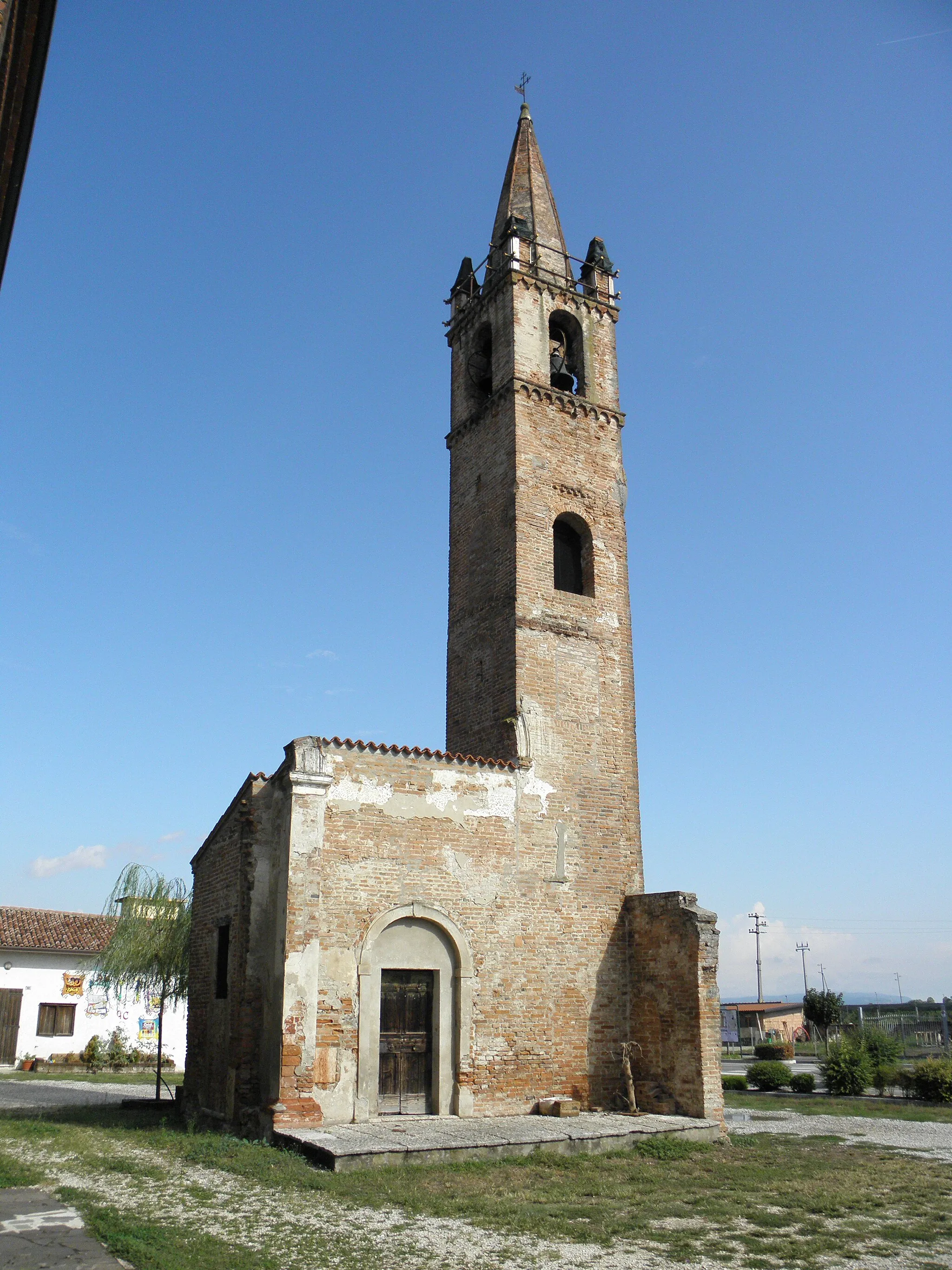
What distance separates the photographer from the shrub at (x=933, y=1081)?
20.1 m

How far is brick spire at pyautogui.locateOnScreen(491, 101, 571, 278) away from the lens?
20.8m

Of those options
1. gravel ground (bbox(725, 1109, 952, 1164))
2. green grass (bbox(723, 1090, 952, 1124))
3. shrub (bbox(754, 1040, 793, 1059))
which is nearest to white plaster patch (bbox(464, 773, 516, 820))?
gravel ground (bbox(725, 1109, 952, 1164))

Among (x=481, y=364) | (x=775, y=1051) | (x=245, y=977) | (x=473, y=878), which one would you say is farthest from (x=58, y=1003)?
(x=775, y=1051)

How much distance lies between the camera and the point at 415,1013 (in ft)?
47.7

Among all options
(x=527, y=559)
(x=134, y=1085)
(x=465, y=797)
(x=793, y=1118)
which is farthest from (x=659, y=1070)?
(x=134, y=1085)

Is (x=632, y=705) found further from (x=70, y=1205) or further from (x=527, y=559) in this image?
(x=70, y=1205)

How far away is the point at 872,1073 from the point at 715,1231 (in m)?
15.6

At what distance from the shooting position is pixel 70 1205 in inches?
353

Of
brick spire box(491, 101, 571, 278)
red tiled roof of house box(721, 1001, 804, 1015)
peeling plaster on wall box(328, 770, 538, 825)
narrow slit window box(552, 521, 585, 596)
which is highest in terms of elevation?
brick spire box(491, 101, 571, 278)

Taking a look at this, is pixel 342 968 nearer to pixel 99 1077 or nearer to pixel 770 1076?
pixel 770 1076

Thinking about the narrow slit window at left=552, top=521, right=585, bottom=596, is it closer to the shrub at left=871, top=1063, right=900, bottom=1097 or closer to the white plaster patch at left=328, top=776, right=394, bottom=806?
the white plaster patch at left=328, top=776, right=394, bottom=806

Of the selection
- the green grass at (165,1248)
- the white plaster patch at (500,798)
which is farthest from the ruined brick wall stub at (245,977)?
the green grass at (165,1248)

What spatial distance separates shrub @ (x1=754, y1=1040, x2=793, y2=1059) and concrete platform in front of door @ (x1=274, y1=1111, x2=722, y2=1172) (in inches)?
928

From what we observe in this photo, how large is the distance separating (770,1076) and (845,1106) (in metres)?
4.75
